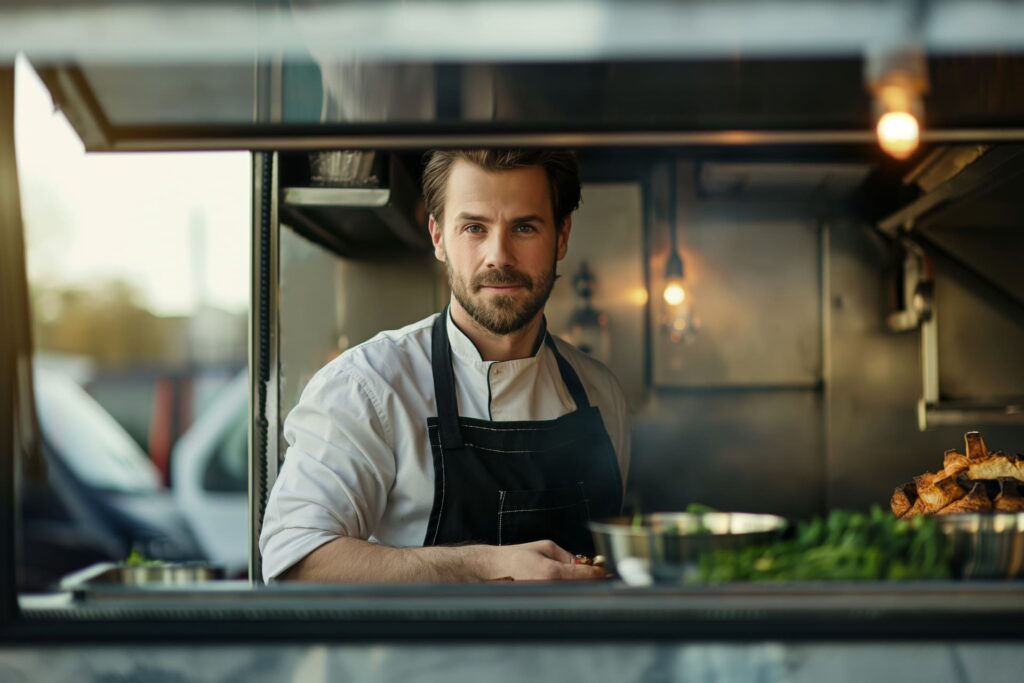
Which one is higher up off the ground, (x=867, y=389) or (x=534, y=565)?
(x=867, y=389)

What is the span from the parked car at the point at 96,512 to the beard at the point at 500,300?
339cm

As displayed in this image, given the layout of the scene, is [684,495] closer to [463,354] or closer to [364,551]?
[463,354]

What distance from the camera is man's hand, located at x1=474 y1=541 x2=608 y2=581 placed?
1.74 metres

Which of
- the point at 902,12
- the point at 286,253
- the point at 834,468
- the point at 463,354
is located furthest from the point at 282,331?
the point at 902,12

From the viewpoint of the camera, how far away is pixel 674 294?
12.8 feet

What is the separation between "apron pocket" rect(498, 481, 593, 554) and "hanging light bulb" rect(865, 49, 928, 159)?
46.8 inches

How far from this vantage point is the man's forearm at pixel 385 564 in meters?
1.84

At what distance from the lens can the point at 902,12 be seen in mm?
1213

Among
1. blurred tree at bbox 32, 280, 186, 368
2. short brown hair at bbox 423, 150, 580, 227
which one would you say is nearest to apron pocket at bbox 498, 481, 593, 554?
short brown hair at bbox 423, 150, 580, 227

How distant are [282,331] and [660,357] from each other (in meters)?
1.47

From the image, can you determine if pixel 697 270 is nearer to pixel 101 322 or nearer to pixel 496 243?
pixel 496 243

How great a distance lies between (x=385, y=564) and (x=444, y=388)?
1.73 feet

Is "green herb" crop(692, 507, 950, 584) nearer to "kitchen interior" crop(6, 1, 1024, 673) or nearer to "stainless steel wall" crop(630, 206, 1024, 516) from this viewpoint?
"kitchen interior" crop(6, 1, 1024, 673)

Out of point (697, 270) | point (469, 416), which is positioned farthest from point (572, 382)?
point (697, 270)
